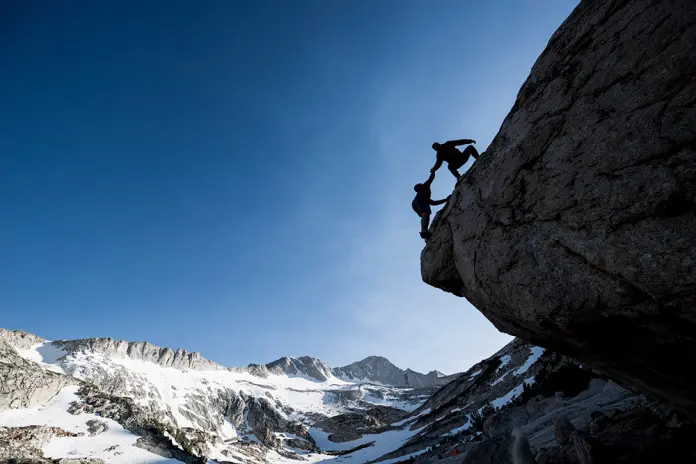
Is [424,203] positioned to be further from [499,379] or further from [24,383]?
[24,383]

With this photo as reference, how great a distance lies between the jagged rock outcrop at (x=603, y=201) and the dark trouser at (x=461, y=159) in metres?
1.85

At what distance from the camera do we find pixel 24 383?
6028cm

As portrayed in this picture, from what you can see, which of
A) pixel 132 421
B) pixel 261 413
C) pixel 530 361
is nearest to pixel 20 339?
pixel 261 413

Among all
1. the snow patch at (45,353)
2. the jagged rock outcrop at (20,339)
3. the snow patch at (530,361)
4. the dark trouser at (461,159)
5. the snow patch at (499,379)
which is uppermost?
the jagged rock outcrop at (20,339)

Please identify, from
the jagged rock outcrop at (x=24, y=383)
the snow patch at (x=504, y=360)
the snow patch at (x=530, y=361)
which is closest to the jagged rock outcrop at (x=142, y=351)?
the jagged rock outcrop at (x=24, y=383)

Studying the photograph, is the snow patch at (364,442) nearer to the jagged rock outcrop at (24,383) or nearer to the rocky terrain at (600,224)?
the rocky terrain at (600,224)

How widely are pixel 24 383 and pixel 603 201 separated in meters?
88.2

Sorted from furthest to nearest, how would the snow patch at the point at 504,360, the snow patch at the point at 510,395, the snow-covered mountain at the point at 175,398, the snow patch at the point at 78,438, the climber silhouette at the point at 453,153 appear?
the snow-covered mountain at the point at 175,398
the snow patch at the point at 504,360
the snow patch at the point at 78,438
the snow patch at the point at 510,395
the climber silhouette at the point at 453,153

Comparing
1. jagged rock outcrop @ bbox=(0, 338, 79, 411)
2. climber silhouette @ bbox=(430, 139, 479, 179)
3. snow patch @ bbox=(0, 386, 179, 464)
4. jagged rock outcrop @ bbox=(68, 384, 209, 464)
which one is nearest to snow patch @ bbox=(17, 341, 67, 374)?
jagged rock outcrop @ bbox=(0, 338, 79, 411)

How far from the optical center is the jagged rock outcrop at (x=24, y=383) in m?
57.0

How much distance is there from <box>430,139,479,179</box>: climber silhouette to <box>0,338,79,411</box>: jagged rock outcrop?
81.6m

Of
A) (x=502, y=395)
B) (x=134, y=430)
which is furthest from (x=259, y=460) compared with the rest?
(x=502, y=395)

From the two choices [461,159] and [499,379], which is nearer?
[461,159]

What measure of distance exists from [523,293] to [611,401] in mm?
16732
